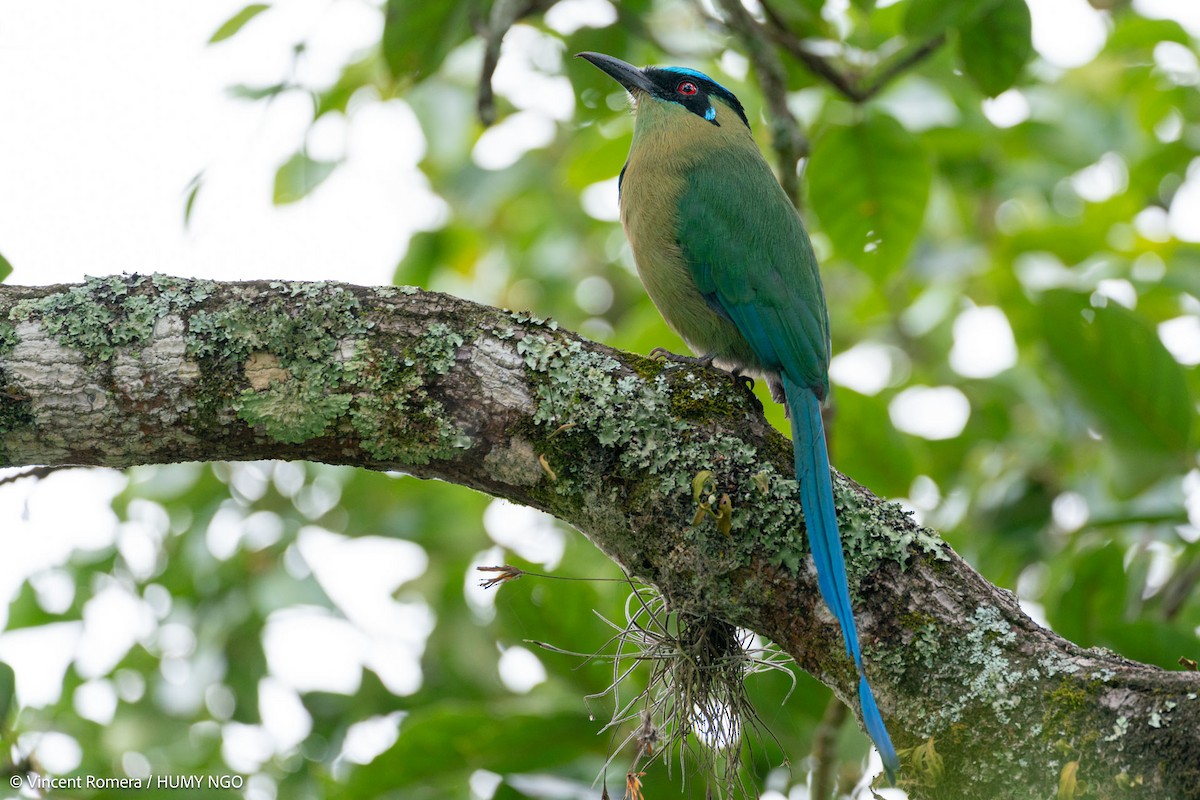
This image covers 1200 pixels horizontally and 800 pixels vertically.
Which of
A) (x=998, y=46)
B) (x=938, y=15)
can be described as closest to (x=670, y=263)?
(x=938, y=15)

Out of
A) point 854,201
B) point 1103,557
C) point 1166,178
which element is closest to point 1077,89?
point 1166,178

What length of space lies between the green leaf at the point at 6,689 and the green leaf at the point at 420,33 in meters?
1.83

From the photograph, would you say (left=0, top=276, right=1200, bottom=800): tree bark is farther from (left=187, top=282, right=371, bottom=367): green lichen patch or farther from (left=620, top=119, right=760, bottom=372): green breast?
(left=620, top=119, right=760, bottom=372): green breast

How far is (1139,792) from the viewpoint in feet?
4.77

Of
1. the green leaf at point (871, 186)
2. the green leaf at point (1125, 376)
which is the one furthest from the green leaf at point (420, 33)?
the green leaf at point (1125, 376)

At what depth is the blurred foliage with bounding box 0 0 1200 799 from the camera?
2.91 m

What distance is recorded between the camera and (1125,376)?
3.12 m

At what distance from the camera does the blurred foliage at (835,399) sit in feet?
9.53

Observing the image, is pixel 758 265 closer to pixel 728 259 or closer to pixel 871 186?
pixel 728 259

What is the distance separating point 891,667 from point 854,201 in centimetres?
187

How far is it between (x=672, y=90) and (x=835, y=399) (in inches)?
41.9

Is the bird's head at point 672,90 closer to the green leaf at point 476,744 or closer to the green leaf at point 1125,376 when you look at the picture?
the green leaf at point 1125,376

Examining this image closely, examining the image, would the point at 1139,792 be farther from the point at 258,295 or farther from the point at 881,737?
the point at 258,295

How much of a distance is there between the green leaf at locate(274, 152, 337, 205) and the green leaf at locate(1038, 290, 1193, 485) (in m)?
2.36
